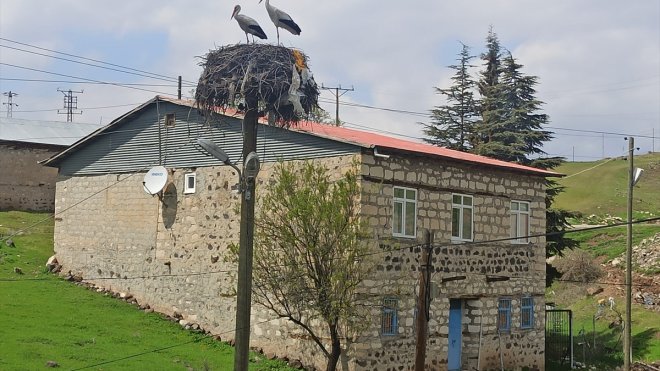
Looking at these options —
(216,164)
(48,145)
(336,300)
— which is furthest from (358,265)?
(48,145)

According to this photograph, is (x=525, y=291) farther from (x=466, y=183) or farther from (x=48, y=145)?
(x=48, y=145)

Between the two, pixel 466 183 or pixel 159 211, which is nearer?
pixel 466 183

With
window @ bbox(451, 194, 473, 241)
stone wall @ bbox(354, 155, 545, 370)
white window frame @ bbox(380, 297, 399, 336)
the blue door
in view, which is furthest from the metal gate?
white window frame @ bbox(380, 297, 399, 336)

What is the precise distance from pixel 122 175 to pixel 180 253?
3648mm

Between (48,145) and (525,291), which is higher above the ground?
(48,145)

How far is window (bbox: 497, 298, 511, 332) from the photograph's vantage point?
25328 mm

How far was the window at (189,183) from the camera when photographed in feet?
84.1

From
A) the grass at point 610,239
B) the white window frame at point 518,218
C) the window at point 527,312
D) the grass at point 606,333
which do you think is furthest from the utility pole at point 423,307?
the grass at point 610,239

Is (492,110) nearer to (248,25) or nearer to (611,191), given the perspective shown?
(248,25)

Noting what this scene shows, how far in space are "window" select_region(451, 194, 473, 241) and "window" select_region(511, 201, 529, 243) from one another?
2024mm

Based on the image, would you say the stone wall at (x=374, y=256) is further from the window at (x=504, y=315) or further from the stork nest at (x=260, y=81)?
the stork nest at (x=260, y=81)

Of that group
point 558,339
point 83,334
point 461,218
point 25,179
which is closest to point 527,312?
point 558,339

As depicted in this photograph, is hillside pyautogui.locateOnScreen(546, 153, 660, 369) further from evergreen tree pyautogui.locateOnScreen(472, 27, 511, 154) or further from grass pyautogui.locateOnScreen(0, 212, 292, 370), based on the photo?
grass pyautogui.locateOnScreen(0, 212, 292, 370)

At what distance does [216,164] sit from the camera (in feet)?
81.9
